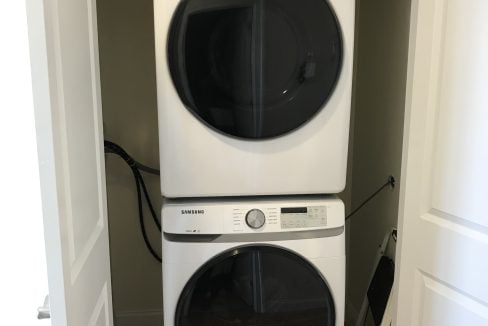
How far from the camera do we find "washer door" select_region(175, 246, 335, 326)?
4.81 feet

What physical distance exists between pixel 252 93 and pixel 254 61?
0.32 ft

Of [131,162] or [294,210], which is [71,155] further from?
[131,162]

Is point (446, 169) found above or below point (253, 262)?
above

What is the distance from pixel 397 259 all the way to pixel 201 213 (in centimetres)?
68

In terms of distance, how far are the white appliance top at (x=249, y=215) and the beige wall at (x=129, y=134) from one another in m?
0.78

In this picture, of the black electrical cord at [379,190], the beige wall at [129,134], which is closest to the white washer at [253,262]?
the black electrical cord at [379,190]

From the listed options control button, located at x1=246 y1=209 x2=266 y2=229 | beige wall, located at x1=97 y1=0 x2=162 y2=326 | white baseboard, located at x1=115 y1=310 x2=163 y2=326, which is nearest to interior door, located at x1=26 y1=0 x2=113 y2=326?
control button, located at x1=246 y1=209 x2=266 y2=229

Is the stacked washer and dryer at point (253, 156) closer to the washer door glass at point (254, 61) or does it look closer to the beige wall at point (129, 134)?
the washer door glass at point (254, 61)

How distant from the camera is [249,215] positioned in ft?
4.79

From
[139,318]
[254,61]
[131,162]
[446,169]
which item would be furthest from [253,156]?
[139,318]

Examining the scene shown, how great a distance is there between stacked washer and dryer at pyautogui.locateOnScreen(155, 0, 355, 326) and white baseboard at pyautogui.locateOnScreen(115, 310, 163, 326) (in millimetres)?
950

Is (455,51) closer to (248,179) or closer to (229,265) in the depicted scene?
(248,179)

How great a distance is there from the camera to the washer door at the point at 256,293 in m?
1.47

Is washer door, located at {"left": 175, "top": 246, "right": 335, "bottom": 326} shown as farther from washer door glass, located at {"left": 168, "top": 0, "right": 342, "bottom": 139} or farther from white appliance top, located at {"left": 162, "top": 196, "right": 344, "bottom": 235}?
washer door glass, located at {"left": 168, "top": 0, "right": 342, "bottom": 139}
